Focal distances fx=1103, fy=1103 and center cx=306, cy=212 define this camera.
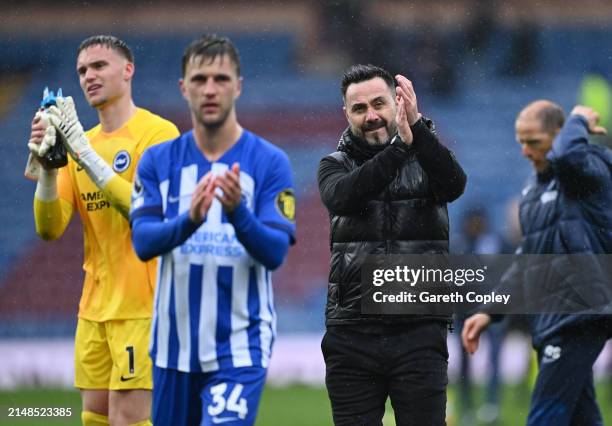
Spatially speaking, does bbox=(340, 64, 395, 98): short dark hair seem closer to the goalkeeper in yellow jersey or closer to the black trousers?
the black trousers

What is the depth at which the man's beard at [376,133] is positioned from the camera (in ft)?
14.9

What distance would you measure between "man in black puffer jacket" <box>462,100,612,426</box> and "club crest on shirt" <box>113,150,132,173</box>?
191 cm

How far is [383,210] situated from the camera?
4500 mm

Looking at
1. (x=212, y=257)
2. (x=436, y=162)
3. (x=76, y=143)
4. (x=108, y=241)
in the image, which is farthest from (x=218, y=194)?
(x=108, y=241)

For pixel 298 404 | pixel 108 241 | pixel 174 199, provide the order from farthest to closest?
pixel 298 404
pixel 108 241
pixel 174 199

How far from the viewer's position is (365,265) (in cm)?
450

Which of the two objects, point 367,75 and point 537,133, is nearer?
point 367,75

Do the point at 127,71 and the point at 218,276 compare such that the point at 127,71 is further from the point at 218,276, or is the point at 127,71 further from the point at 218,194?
the point at 218,194

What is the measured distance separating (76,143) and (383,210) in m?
1.59

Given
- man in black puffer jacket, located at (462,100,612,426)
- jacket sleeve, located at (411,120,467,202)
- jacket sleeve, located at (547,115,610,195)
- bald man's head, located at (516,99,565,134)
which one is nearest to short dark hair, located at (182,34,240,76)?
jacket sleeve, located at (411,120,467,202)

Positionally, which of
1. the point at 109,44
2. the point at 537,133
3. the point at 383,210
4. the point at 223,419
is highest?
the point at 109,44

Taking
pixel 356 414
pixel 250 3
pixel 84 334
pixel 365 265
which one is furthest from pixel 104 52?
pixel 250 3

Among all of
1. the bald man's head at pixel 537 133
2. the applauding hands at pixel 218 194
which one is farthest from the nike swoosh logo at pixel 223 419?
the bald man's head at pixel 537 133

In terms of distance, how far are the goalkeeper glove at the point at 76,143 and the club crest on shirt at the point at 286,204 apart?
3.98 ft
